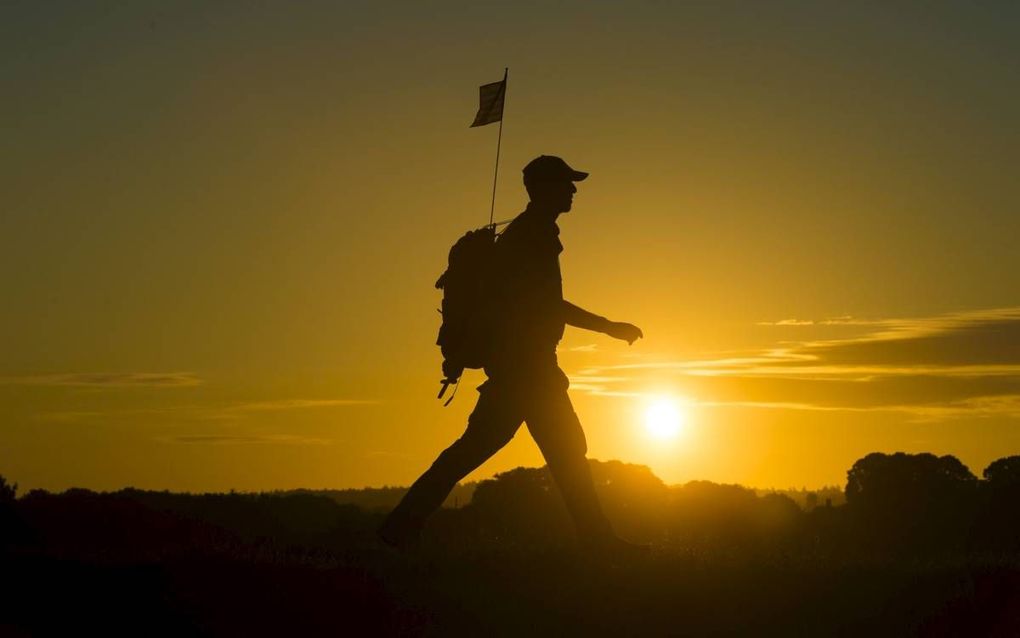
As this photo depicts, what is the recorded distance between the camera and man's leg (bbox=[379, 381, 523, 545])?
1451cm

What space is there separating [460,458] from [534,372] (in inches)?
52.8

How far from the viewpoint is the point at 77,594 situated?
10.7m

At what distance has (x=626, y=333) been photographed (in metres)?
14.9

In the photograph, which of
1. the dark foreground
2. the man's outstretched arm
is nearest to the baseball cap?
the man's outstretched arm

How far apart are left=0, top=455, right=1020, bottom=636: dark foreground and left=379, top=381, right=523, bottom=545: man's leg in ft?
1.46

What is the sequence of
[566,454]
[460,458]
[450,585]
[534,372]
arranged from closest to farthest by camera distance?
[450,585] → [460,458] → [534,372] → [566,454]

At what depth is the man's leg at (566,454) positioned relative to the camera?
584 inches

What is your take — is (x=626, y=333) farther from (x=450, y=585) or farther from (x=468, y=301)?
(x=450, y=585)

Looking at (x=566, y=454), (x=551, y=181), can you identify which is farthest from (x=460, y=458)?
(x=551, y=181)

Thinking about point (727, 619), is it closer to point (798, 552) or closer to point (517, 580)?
point (517, 580)

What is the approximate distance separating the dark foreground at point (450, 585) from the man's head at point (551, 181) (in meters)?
4.17

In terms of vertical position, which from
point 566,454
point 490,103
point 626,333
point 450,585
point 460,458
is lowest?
point 450,585

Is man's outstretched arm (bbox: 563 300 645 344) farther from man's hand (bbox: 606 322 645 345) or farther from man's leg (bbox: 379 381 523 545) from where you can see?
man's leg (bbox: 379 381 523 545)

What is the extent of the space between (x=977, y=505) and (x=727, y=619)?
87.9 feet
